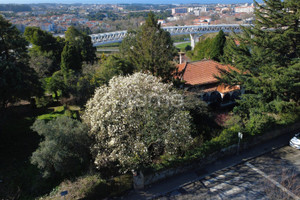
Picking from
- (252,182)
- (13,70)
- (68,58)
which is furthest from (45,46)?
(252,182)

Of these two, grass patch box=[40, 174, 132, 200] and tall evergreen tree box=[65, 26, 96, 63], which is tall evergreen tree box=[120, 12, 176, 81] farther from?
tall evergreen tree box=[65, 26, 96, 63]

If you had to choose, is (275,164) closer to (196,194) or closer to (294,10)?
(196,194)

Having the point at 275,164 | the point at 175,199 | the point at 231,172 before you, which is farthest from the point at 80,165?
the point at 275,164

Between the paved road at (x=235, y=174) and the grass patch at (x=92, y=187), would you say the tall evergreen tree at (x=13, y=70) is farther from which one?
the paved road at (x=235, y=174)

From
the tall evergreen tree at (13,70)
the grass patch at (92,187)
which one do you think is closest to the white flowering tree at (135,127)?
the grass patch at (92,187)

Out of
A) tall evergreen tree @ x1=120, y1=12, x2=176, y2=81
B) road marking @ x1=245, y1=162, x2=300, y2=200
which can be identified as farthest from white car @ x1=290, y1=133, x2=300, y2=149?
tall evergreen tree @ x1=120, y1=12, x2=176, y2=81

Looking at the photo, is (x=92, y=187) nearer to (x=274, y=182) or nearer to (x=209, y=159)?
(x=209, y=159)
